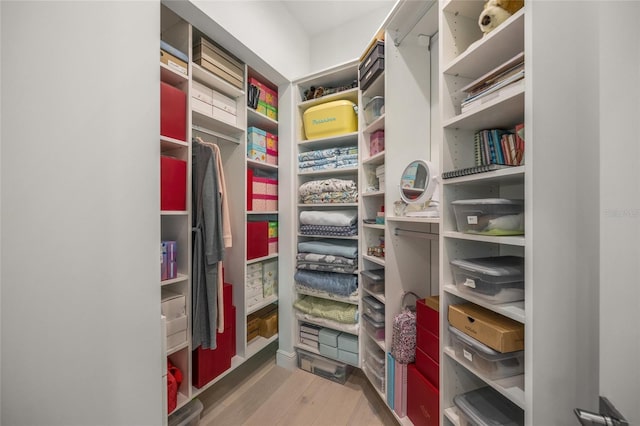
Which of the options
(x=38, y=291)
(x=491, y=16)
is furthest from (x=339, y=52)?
(x=38, y=291)

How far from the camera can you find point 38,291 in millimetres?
603

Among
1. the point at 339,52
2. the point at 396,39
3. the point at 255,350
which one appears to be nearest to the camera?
the point at 396,39

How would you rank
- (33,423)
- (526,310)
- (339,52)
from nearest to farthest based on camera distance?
1. (33,423)
2. (526,310)
3. (339,52)

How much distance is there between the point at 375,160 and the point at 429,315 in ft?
3.37

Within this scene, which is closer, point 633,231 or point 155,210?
point 633,231

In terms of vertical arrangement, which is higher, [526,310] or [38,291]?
[38,291]

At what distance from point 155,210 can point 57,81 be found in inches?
16.0

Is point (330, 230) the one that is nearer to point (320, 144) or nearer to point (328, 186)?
point (328, 186)

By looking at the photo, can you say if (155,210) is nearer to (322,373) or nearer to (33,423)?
(33,423)

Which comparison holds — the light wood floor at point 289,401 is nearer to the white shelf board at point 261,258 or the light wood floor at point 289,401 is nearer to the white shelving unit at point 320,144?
the white shelving unit at point 320,144

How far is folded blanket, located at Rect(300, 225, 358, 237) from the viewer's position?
1942mm

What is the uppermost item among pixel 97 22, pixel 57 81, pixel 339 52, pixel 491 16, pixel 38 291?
pixel 339 52

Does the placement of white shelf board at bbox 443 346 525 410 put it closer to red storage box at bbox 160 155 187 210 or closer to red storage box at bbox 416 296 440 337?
red storage box at bbox 416 296 440 337

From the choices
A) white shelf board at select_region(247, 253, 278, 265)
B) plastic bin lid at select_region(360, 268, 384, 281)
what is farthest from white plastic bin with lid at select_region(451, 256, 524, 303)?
white shelf board at select_region(247, 253, 278, 265)
